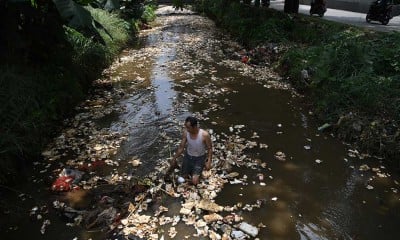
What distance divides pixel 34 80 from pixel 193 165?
4993 millimetres

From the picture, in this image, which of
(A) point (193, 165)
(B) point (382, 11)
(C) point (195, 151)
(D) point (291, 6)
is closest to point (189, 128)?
(C) point (195, 151)

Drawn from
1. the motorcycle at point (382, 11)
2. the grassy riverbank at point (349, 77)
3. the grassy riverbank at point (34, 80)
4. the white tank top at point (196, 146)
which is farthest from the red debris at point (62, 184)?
the motorcycle at point (382, 11)

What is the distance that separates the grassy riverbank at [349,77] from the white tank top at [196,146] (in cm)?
426

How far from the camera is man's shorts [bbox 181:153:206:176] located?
743 cm

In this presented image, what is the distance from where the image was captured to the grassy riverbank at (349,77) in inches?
353

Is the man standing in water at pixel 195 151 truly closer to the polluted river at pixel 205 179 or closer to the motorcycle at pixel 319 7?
the polluted river at pixel 205 179

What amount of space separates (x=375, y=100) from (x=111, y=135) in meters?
6.91

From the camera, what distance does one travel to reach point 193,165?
7.52 m

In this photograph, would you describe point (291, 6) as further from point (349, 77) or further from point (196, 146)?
point (196, 146)

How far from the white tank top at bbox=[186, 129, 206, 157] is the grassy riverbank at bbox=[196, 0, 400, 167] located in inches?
168

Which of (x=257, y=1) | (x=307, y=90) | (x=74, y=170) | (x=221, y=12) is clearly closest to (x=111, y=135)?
(x=74, y=170)

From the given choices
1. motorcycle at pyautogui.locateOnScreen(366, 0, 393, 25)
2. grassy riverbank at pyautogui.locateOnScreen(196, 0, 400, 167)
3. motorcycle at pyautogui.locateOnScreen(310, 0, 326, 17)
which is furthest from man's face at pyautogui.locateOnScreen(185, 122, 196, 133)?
motorcycle at pyautogui.locateOnScreen(310, 0, 326, 17)

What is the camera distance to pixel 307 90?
12.3 metres

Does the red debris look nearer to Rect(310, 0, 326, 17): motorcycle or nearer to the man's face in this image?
the man's face
